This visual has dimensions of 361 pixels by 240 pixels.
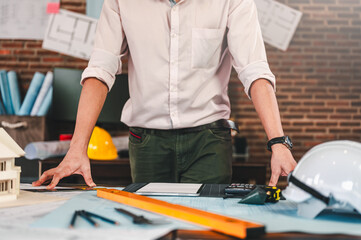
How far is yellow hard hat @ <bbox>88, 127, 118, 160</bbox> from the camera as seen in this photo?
2.92 metres

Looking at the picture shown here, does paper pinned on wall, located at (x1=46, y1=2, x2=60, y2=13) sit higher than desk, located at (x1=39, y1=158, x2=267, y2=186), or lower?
higher

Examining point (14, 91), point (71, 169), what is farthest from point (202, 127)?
point (14, 91)

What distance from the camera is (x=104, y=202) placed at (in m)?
0.88

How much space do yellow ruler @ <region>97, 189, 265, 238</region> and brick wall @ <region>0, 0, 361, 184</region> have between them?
2.78 metres

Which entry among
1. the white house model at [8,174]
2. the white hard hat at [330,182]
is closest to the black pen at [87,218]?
the white house model at [8,174]

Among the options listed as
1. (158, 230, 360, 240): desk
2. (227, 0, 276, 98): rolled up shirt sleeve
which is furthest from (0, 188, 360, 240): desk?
(227, 0, 276, 98): rolled up shirt sleeve

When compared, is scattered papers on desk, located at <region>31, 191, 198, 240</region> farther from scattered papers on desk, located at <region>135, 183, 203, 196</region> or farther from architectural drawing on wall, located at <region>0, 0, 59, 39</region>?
Result: architectural drawing on wall, located at <region>0, 0, 59, 39</region>

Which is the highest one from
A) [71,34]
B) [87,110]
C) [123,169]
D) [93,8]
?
[93,8]

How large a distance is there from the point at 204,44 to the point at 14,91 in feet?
7.45

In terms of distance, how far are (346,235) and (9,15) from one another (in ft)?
11.5

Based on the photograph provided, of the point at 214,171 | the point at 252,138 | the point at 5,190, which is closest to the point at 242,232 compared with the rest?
the point at 5,190

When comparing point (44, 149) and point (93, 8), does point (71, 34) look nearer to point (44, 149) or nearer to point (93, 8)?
point (93, 8)

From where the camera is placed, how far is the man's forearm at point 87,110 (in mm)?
1213

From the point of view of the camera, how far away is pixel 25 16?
137 inches
